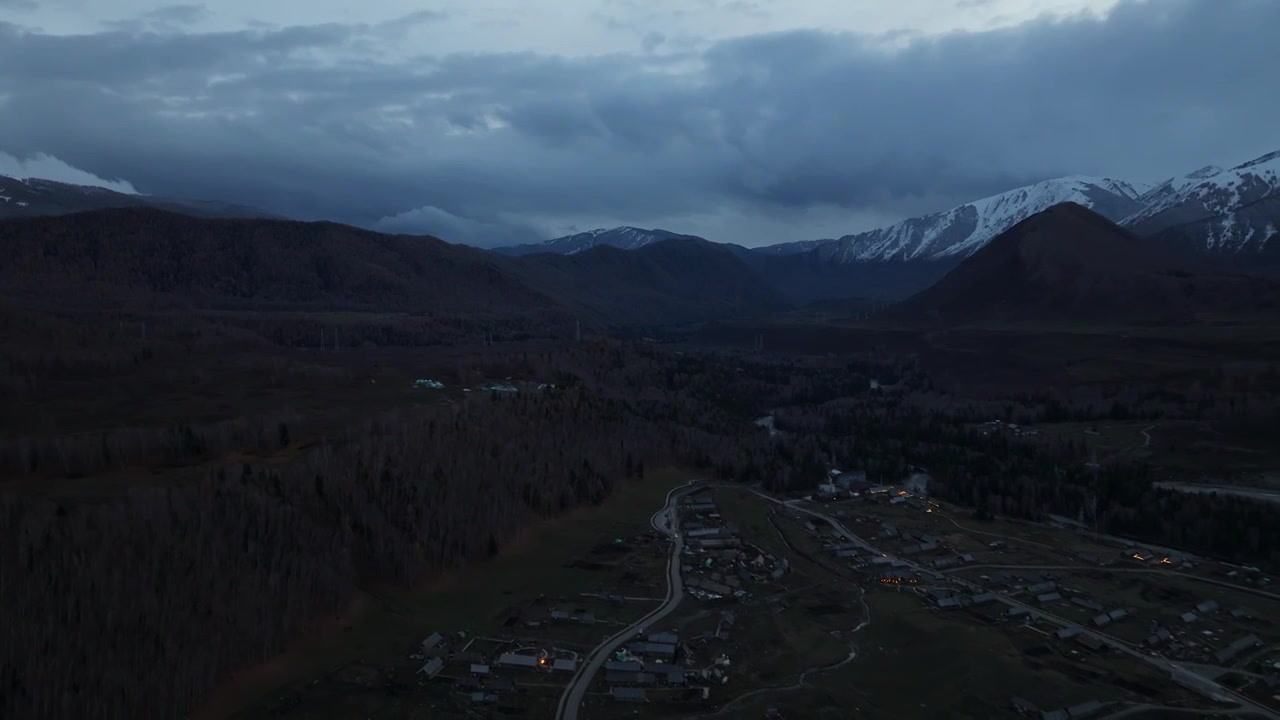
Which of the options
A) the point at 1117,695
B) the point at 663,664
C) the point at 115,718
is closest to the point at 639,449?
the point at 663,664

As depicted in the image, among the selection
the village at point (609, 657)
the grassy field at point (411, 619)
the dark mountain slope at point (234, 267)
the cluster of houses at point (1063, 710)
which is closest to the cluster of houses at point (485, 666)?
the village at point (609, 657)

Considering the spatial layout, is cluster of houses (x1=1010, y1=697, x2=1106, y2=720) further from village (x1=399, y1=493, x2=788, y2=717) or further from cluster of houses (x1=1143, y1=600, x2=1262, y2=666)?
village (x1=399, y1=493, x2=788, y2=717)

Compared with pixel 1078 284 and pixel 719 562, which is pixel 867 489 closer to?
pixel 719 562

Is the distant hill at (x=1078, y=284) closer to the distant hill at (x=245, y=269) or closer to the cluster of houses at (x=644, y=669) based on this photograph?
the distant hill at (x=245, y=269)

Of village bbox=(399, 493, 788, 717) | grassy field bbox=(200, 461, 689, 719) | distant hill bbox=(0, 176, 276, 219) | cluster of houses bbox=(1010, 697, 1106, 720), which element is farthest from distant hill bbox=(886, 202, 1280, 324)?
distant hill bbox=(0, 176, 276, 219)

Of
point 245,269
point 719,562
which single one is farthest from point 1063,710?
point 245,269

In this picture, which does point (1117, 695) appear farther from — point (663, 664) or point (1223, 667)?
point (663, 664)
